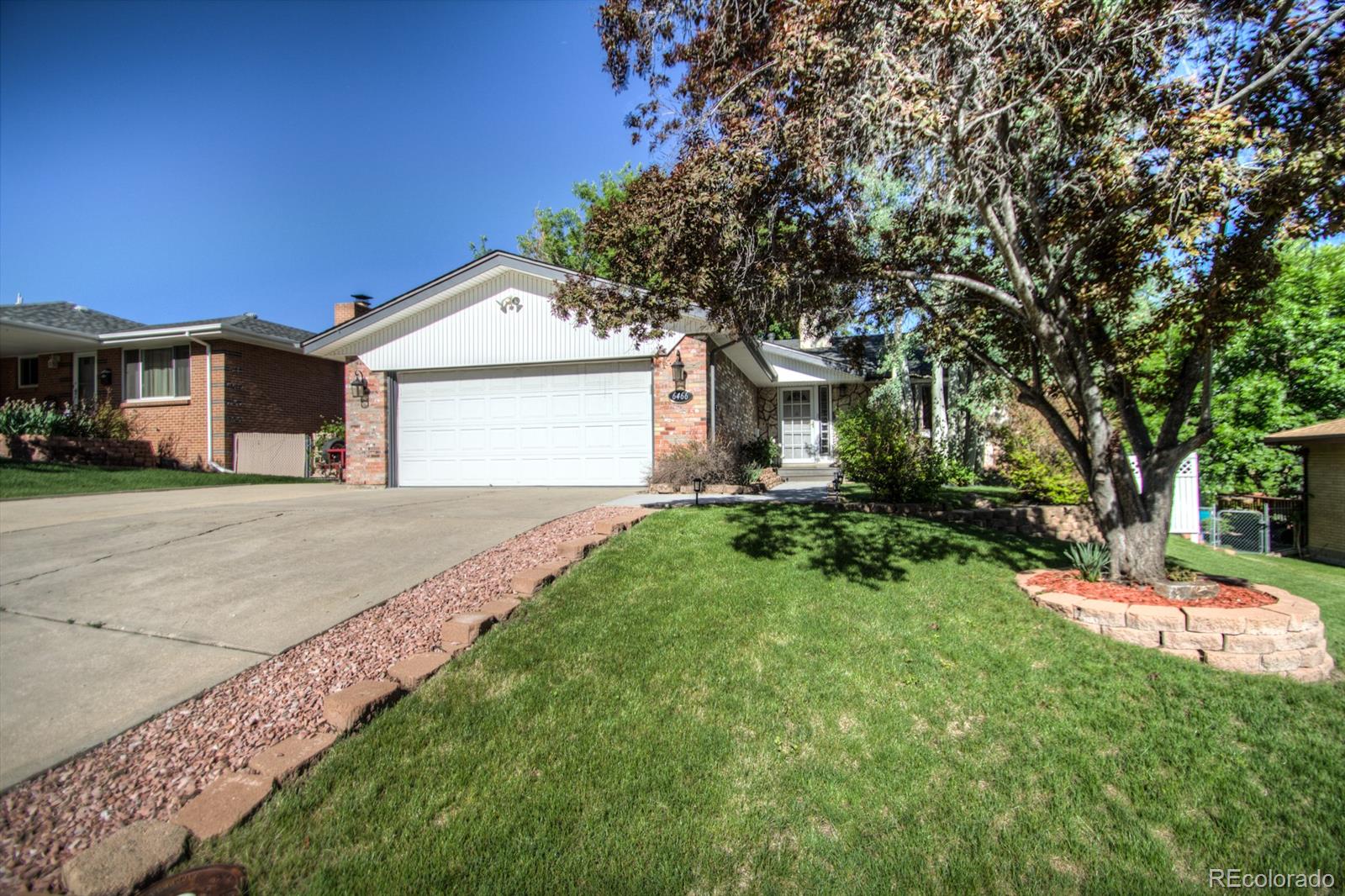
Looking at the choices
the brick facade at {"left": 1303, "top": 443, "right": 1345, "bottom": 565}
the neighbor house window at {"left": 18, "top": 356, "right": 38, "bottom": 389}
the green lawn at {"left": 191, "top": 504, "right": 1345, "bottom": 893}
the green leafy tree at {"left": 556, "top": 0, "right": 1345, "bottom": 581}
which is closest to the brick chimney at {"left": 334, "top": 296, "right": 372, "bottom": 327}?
the neighbor house window at {"left": 18, "top": 356, "right": 38, "bottom": 389}

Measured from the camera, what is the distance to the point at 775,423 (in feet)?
58.8

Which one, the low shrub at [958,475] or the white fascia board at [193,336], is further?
the white fascia board at [193,336]

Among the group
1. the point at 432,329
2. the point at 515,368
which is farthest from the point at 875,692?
the point at 432,329

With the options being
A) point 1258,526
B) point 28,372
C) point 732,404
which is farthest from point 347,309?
point 1258,526

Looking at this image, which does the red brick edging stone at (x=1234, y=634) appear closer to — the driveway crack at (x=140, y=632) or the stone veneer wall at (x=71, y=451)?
the driveway crack at (x=140, y=632)

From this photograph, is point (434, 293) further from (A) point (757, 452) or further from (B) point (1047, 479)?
(B) point (1047, 479)

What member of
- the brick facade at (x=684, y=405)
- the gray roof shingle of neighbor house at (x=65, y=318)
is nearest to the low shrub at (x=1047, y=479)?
the brick facade at (x=684, y=405)

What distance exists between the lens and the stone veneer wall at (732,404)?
38.6 feet

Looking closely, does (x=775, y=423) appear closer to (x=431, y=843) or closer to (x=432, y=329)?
(x=432, y=329)

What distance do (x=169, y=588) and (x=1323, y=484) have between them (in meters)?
19.4

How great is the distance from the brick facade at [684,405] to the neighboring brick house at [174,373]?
1041cm

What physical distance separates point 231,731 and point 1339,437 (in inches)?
686

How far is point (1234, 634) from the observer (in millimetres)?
3857

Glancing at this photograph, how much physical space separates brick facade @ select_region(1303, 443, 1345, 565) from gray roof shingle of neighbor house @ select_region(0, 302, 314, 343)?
25.1 meters
